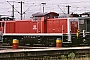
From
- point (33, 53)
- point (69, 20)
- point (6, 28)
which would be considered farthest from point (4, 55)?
point (6, 28)

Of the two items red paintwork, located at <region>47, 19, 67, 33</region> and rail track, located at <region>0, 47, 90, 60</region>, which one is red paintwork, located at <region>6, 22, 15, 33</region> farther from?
rail track, located at <region>0, 47, 90, 60</region>

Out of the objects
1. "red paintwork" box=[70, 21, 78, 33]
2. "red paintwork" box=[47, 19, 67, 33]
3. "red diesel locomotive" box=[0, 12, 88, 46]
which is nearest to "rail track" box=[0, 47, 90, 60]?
"red diesel locomotive" box=[0, 12, 88, 46]

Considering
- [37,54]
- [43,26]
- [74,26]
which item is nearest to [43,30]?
[43,26]

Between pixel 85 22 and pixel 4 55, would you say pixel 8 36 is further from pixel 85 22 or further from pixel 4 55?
pixel 4 55

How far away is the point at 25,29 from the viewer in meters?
24.2

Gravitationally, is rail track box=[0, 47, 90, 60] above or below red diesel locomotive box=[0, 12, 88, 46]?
below

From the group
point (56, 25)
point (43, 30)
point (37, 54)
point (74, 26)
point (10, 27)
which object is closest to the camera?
point (37, 54)

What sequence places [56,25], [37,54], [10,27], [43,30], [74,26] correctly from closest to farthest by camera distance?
[37,54] → [74,26] → [56,25] → [43,30] → [10,27]

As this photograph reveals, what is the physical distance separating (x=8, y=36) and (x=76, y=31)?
730 cm

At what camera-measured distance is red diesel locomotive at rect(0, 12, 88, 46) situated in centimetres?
2189

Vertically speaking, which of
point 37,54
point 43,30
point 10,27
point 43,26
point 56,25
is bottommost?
point 37,54

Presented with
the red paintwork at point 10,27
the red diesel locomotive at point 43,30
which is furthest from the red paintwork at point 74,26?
the red paintwork at point 10,27

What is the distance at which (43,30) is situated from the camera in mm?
23016

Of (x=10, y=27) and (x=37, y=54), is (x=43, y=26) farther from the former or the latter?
(x=37, y=54)
